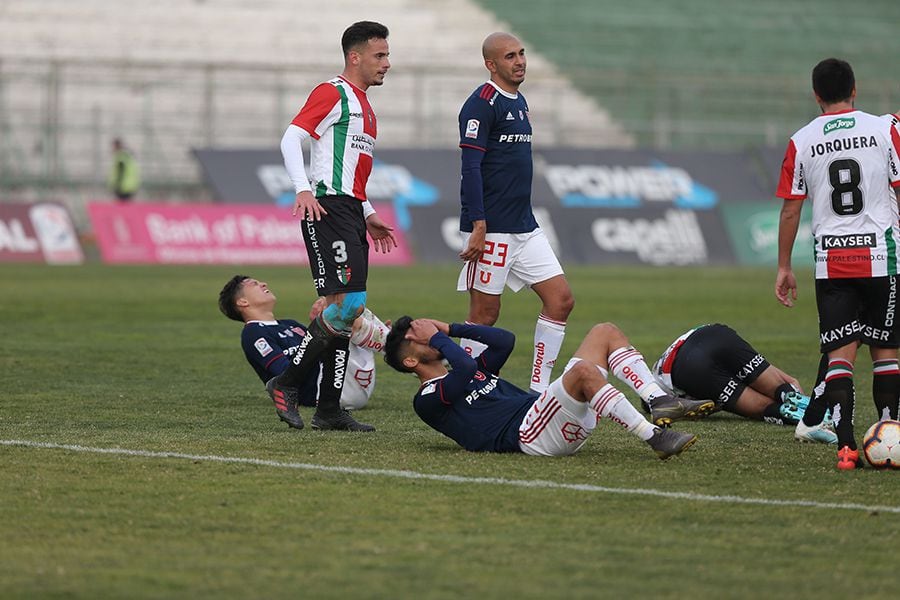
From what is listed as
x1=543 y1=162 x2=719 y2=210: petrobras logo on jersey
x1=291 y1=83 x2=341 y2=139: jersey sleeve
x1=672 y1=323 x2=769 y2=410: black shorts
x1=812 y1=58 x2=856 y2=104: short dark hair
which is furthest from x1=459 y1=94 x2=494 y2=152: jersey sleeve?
x1=543 y1=162 x2=719 y2=210: petrobras logo on jersey

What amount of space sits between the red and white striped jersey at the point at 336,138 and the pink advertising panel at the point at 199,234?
21.1 meters

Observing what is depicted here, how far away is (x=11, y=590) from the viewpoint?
4.83 metres

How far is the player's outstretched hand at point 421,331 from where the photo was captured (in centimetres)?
770

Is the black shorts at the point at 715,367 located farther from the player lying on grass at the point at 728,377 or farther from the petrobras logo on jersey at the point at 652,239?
the petrobras logo on jersey at the point at 652,239

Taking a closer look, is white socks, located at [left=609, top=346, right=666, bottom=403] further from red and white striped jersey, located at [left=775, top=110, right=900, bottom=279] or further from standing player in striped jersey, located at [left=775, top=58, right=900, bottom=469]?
red and white striped jersey, located at [left=775, top=110, right=900, bottom=279]

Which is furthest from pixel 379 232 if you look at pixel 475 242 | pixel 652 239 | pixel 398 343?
pixel 652 239

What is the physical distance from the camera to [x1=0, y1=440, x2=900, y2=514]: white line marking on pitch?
634 cm

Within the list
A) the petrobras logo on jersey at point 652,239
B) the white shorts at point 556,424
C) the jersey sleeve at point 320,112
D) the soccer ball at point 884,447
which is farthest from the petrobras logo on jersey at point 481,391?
the petrobras logo on jersey at point 652,239

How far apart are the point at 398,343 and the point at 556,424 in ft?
3.04

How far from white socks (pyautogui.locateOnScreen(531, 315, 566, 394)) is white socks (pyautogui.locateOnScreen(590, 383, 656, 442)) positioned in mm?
2467

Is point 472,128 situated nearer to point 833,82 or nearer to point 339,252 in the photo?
point 339,252

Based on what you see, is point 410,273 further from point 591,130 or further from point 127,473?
point 127,473

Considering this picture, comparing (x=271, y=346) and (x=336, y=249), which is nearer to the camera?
(x=336, y=249)

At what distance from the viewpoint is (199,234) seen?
30.3 m
